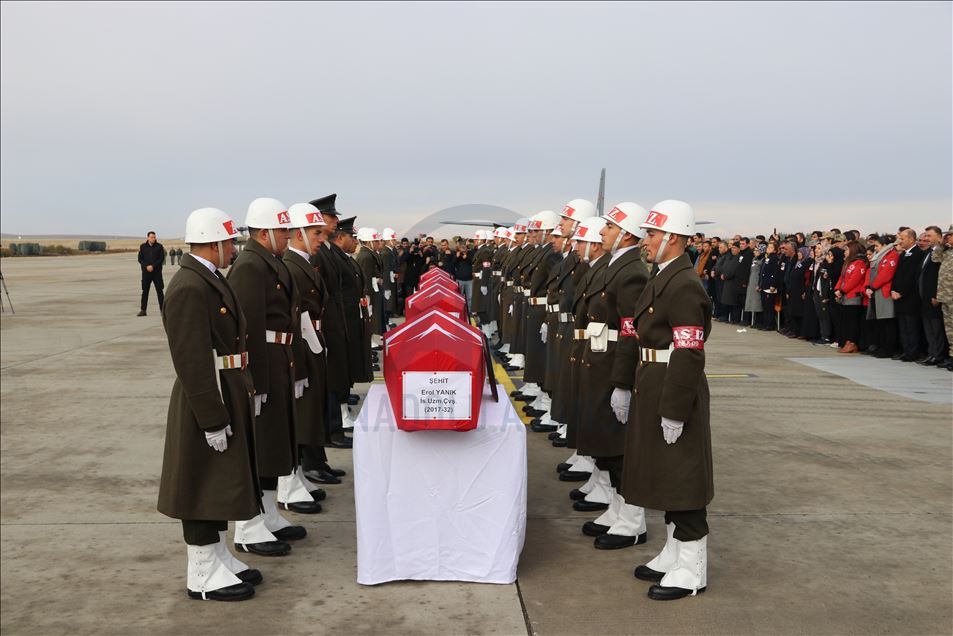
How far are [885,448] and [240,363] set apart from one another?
6.07m

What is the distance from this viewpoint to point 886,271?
13.3 meters

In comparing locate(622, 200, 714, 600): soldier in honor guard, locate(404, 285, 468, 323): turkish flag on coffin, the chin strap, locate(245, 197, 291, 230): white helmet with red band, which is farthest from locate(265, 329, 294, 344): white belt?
the chin strap

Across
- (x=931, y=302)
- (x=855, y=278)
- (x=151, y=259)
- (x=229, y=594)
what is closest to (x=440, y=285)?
(x=229, y=594)

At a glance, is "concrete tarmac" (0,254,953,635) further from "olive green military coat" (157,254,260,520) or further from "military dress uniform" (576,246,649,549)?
"olive green military coat" (157,254,260,520)

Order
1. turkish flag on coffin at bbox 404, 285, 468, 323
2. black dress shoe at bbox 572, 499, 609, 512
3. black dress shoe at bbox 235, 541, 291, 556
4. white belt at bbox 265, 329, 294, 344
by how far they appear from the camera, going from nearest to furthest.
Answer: black dress shoe at bbox 235, 541, 291, 556 < white belt at bbox 265, 329, 294, 344 < black dress shoe at bbox 572, 499, 609, 512 < turkish flag on coffin at bbox 404, 285, 468, 323

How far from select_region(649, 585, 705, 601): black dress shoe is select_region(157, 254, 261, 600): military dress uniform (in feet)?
7.06

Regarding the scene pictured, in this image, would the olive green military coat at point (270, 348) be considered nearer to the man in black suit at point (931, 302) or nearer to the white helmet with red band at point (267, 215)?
the white helmet with red band at point (267, 215)

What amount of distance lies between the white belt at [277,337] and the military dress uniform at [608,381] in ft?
6.73

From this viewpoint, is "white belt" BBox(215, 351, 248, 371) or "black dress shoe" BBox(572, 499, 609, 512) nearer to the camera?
"white belt" BBox(215, 351, 248, 371)

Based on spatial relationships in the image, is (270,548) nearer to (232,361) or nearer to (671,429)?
(232,361)

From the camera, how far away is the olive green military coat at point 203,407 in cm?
429

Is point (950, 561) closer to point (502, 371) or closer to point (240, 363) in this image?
point (240, 363)

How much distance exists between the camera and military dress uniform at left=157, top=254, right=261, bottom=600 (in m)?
4.29

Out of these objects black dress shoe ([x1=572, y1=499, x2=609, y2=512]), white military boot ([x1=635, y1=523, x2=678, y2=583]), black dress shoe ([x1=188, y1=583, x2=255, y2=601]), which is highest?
white military boot ([x1=635, y1=523, x2=678, y2=583])
